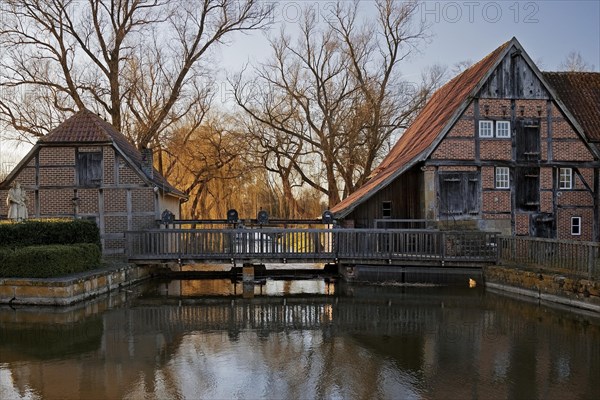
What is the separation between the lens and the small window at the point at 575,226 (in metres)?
18.8

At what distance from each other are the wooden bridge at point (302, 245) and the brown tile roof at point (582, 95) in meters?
6.64

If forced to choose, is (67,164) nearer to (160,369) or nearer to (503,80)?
(160,369)

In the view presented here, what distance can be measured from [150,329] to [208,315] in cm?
178

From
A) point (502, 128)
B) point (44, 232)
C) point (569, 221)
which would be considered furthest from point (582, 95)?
point (44, 232)

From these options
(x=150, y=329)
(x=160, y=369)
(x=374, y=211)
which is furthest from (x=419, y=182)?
(x=160, y=369)

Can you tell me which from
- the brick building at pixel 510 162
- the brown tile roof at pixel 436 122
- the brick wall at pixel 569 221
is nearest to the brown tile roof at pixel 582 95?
the brick building at pixel 510 162

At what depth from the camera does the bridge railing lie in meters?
16.3

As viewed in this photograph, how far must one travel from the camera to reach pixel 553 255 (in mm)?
13609

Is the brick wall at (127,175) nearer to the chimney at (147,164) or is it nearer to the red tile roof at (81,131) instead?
the chimney at (147,164)

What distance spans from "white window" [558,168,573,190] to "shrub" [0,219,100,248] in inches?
590

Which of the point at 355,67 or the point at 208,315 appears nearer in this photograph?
the point at 208,315

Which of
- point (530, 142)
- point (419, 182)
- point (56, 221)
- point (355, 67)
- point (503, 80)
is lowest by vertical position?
point (56, 221)

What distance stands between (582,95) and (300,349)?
16.8 meters

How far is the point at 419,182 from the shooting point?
63.4 ft
